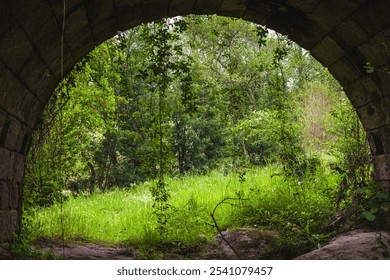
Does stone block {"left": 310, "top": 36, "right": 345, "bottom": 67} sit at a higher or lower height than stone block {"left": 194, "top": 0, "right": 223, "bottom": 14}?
lower

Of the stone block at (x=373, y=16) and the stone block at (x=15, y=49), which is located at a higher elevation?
the stone block at (x=373, y=16)

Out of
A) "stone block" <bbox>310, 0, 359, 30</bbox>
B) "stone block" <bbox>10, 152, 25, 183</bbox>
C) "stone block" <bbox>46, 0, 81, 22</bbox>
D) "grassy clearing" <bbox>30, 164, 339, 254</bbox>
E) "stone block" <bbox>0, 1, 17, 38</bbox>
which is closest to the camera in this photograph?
"stone block" <bbox>0, 1, 17, 38</bbox>

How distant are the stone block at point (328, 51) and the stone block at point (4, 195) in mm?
3613

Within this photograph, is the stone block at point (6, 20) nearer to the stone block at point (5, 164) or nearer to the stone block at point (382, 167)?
the stone block at point (5, 164)

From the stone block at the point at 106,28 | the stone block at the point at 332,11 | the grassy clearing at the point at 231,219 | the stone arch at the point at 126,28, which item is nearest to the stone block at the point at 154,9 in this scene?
the stone arch at the point at 126,28

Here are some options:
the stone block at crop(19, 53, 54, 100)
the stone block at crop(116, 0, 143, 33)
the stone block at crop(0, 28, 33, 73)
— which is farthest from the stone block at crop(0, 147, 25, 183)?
the stone block at crop(116, 0, 143, 33)

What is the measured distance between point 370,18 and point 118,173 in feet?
46.2

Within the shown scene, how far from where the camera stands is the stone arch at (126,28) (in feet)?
8.92

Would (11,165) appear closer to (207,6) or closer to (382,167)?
(207,6)

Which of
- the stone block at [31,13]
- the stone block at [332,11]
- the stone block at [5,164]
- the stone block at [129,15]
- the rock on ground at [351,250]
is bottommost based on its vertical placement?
the rock on ground at [351,250]

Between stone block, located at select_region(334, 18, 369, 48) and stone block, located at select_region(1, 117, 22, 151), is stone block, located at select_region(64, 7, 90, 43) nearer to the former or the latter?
stone block, located at select_region(1, 117, 22, 151)

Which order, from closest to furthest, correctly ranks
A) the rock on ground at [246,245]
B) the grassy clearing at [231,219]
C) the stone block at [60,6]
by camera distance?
the stone block at [60,6]
the rock on ground at [246,245]
the grassy clearing at [231,219]

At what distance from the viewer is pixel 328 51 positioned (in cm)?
445

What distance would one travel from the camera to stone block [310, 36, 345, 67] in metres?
4.30
